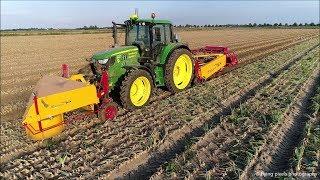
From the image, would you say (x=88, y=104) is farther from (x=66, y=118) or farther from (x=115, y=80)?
(x=115, y=80)

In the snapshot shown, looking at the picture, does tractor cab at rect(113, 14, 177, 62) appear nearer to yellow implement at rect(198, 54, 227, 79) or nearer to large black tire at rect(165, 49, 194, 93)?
large black tire at rect(165, 49, 194, 93)

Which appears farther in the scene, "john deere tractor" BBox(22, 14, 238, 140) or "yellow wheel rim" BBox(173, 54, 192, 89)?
"yellow wheel rim" BBox(173, 54, 192, 89)

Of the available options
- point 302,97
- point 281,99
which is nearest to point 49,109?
point 281,99

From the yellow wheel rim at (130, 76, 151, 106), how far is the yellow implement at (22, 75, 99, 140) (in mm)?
1234

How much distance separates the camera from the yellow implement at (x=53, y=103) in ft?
20.1

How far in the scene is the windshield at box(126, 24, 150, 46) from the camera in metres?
8.95

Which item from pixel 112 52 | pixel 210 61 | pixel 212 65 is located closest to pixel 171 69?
pixel 112 52

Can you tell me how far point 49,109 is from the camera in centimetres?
627

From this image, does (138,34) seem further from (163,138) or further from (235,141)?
(235,141)

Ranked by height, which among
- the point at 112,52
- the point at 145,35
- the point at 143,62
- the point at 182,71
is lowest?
the point at 182,71

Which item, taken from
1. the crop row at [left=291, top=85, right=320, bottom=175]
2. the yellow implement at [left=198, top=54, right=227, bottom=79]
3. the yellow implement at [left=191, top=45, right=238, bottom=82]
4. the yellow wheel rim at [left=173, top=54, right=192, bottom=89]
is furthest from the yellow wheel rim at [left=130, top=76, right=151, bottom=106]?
the crop row at [left=291, top=85, right=320, bottom=175]

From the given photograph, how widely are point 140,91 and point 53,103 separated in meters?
2.44

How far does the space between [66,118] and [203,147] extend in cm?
278

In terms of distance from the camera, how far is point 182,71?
399 inches
